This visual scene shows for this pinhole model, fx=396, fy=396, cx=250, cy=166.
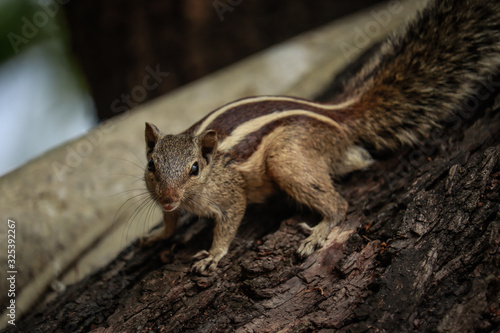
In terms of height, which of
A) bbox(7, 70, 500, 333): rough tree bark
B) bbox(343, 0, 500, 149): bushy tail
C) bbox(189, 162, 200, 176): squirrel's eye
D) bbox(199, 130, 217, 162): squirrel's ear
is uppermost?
bbox(199, 130, 217, 162): squirrel's ear

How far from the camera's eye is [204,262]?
2533 millimetres

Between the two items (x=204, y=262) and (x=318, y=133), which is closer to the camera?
(x=204, y=262)

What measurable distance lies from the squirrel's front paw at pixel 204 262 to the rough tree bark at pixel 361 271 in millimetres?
63

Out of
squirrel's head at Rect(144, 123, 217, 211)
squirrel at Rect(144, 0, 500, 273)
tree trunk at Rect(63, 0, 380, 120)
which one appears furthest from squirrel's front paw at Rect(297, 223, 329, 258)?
tree trunk at Rect(63, 0, 380, 120)

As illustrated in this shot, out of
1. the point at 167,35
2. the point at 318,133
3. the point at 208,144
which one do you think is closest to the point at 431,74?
the point at 318,133

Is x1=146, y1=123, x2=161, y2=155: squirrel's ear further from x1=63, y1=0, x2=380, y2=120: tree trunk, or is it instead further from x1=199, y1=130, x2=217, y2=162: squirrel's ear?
x1=63, y1=0, x2=380, y2=120: tree trunk

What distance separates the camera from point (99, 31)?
6.39 meters

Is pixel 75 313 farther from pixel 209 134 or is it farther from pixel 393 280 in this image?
pixel 393 280

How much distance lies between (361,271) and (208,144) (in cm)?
124

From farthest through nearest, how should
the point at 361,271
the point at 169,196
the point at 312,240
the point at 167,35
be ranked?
the point at 167,35, the point at 312,240, the point at 169,196, the point at 361,271

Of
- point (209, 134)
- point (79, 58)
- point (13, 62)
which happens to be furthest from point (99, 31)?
point (209, 134)

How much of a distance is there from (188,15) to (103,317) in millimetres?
5088

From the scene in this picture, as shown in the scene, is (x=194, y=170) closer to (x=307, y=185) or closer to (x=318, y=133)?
(x=307, y=185)

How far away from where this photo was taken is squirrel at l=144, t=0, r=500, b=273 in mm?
2625
